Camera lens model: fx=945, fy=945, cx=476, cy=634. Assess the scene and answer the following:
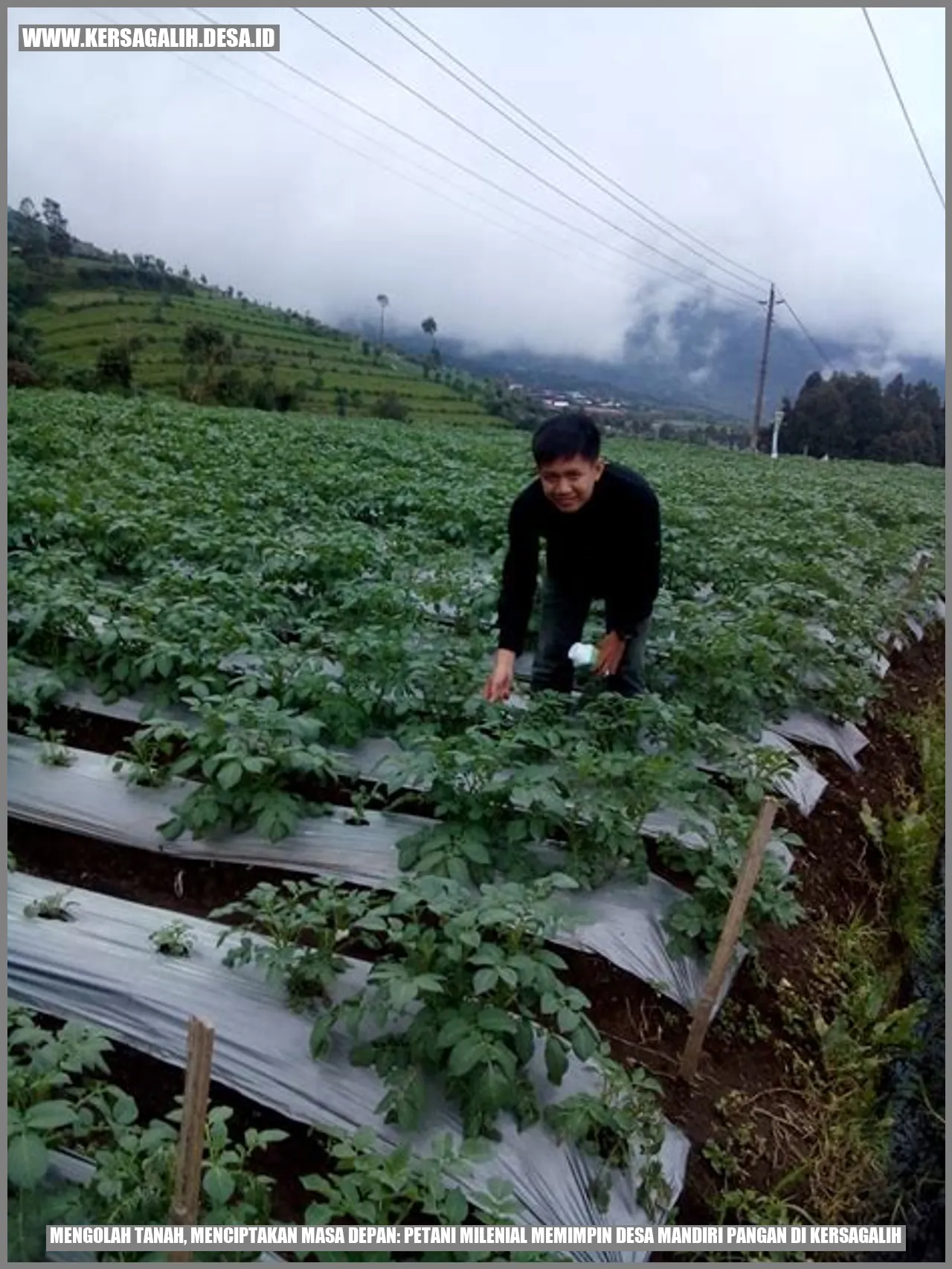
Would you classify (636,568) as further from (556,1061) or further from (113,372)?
(113,372)

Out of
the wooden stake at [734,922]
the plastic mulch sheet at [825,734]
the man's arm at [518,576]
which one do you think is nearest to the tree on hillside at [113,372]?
the plastic mulch sheet at [825,734]

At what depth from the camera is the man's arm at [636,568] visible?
10.8 ft

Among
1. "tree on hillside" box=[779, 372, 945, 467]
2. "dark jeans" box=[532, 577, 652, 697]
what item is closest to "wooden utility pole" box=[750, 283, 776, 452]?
"tree on hillside" box=[779, 372, 945, 467]

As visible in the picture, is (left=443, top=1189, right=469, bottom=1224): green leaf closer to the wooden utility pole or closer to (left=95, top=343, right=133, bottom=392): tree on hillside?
(left=95, top=343, right=133, bottom=392): tree on hillside

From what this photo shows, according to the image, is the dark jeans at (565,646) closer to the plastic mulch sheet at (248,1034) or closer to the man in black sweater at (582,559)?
the man in black sweater at (582,559)

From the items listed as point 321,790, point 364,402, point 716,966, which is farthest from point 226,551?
point 364,402

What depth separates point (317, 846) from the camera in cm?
298

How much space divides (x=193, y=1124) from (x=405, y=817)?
5.37 feet

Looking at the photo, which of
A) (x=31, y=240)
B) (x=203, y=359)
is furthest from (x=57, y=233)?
(x=203, y=359)

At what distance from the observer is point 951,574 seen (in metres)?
2.71

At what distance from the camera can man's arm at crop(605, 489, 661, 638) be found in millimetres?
3291

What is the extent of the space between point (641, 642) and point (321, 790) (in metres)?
1.36
